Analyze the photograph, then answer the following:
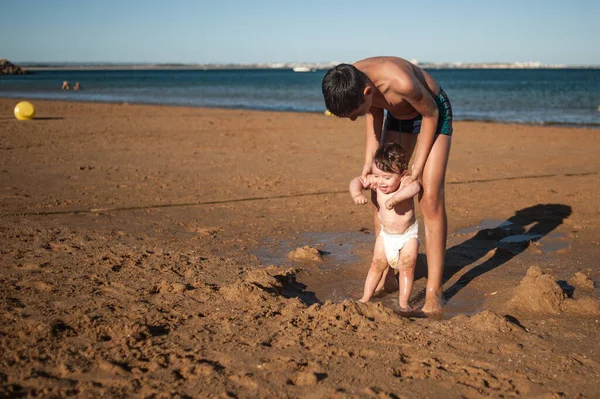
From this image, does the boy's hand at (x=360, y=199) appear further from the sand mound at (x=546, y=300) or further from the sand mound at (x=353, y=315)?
the sand mound at (x=546, y=300)

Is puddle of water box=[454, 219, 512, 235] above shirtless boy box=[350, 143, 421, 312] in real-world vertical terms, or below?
below

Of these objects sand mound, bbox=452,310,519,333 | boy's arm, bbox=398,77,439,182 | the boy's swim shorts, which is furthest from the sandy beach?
the boy's swim shorts

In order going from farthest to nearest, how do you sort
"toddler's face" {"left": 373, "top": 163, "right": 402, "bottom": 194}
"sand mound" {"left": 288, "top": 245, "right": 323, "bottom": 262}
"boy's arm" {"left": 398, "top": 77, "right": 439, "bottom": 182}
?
"sand mound" {"left": 288, "top": 245, "right": 323, "bottom": 262}
"toddler's face" {"left": 373, "top": 163, "right": 402, "bottom": 194}
"boy's arm" {"left": 398, "top": 77, "right": 439, "bottom": 182}

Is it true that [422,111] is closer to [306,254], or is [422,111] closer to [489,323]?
[489,323]

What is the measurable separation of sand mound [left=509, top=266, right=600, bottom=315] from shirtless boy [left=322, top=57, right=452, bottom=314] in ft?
1.73

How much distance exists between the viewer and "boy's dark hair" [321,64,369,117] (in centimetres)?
352

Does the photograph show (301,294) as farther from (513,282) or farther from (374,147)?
(513,282)

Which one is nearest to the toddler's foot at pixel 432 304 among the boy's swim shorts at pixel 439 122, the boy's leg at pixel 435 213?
the boy's leg at pixel 435 213

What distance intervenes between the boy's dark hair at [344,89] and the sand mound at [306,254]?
1834 millimetres

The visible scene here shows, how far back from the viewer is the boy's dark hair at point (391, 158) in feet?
13.3

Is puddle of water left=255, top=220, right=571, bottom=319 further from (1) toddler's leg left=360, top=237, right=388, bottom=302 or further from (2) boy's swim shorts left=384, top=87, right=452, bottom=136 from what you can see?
(2) boy's swim shorts left=384, top=87, right=452, bottom=136

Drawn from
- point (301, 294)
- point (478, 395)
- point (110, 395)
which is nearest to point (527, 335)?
point (478, 395)

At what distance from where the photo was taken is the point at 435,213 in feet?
13.9

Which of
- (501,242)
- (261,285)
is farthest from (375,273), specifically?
(501,242)
